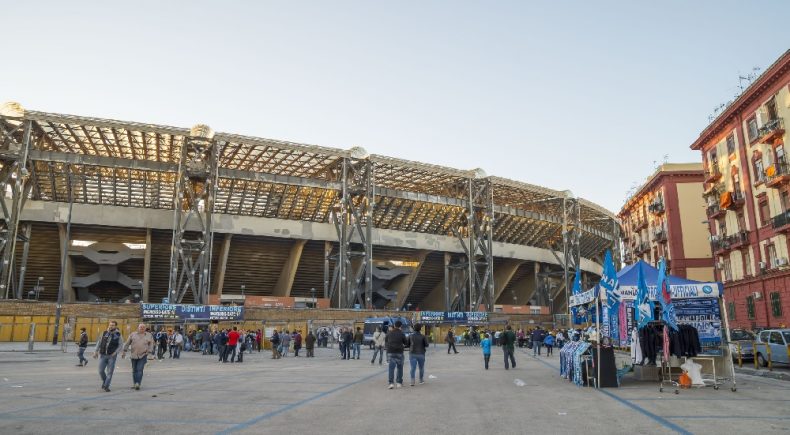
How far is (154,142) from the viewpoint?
44.2 metres

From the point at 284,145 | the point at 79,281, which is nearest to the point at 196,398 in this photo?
the point at 284,145

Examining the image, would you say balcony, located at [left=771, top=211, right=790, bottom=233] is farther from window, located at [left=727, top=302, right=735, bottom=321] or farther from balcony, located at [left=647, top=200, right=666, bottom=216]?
balcony, located at [left=647, top=200, right=666, bottom=216]

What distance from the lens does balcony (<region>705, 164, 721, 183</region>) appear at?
39.7 meters

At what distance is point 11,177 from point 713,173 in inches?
2054

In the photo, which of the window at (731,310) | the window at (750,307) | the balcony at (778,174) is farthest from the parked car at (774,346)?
the window at (731,310)

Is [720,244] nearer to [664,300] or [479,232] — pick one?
[479,232]

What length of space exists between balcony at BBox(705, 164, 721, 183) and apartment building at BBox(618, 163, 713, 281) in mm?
11552

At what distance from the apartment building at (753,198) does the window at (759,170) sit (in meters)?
0.06

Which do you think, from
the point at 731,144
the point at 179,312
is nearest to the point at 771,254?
the point at 731,144

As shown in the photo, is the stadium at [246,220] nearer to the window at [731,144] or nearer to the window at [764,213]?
the window at [731,144]

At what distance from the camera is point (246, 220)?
47.8 metres

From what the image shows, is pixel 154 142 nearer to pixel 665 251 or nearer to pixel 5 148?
pixel 5 148

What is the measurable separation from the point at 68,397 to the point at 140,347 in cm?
179

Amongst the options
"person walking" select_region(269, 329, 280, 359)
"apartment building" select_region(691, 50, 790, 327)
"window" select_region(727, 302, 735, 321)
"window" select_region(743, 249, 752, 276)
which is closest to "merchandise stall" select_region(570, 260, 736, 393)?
"person walking" select_region(269, 329, 280, 359)
